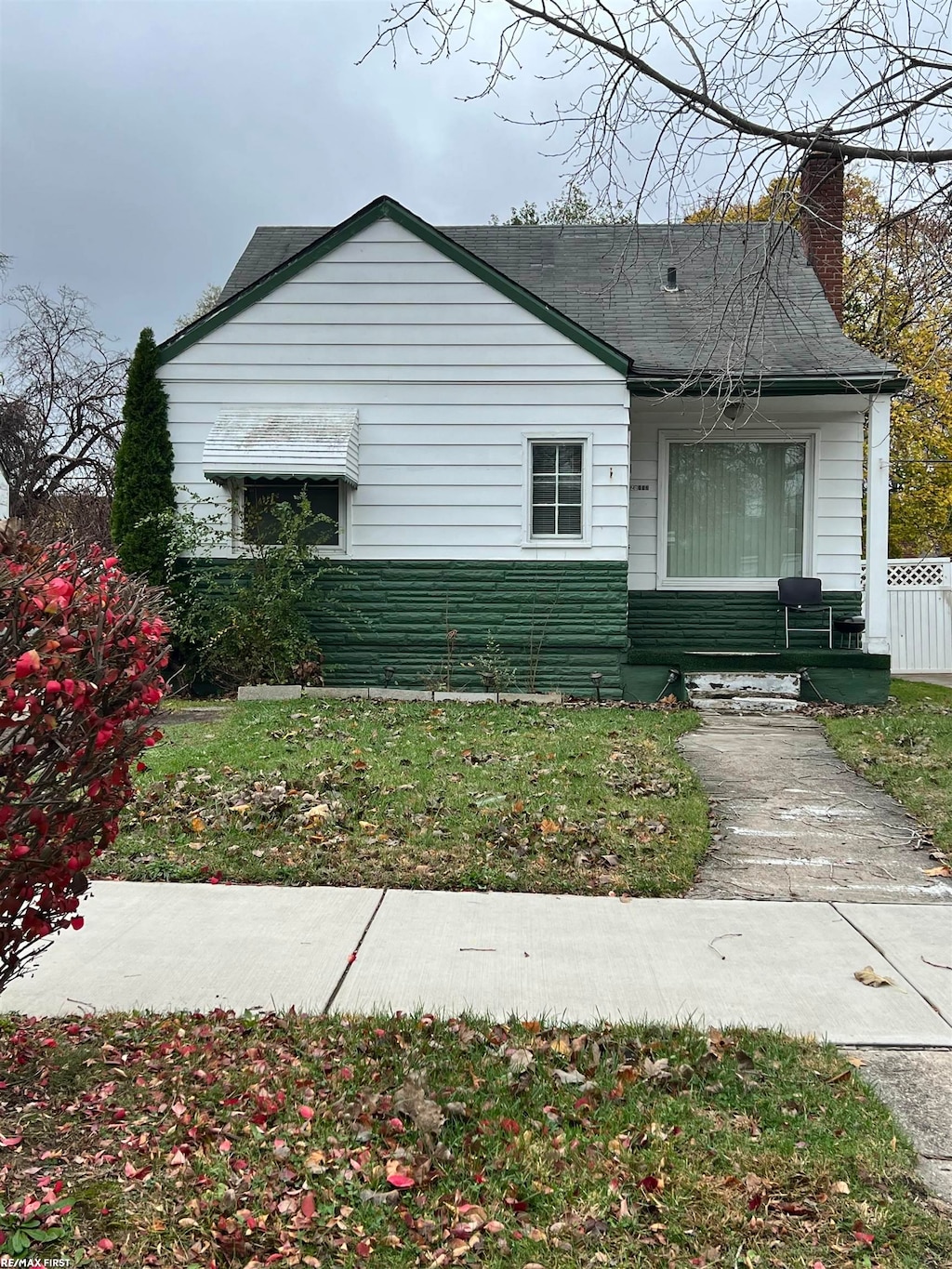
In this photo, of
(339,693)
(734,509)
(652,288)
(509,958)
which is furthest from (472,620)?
(509,958)

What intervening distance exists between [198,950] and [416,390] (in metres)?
8.81

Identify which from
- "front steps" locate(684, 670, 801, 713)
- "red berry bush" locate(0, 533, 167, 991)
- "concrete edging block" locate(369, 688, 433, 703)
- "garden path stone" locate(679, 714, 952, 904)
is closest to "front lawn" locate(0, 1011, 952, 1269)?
"red berry bush" locate(0, 533, 167, 991)

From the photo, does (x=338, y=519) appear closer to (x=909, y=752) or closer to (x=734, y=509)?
(x=734, y=509)

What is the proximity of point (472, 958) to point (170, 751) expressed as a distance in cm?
459

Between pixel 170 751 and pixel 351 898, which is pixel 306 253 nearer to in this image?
pixel 170 751

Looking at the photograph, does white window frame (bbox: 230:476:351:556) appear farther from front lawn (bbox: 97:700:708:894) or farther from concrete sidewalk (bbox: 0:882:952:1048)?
concrete sidewalk (bbox: 0:882:952:1048)

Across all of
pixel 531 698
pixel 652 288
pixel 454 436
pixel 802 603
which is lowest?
pixel 531 698

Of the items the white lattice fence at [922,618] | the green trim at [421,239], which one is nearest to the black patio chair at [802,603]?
the green trim at [421,239]

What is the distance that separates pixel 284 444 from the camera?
1123 cm

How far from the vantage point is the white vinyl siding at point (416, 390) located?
11.7 m

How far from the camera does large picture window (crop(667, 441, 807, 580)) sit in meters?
12.8

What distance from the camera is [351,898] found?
4.90 meters

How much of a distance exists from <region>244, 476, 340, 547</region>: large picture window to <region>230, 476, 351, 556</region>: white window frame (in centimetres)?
4

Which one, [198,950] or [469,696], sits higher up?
[469,696]
